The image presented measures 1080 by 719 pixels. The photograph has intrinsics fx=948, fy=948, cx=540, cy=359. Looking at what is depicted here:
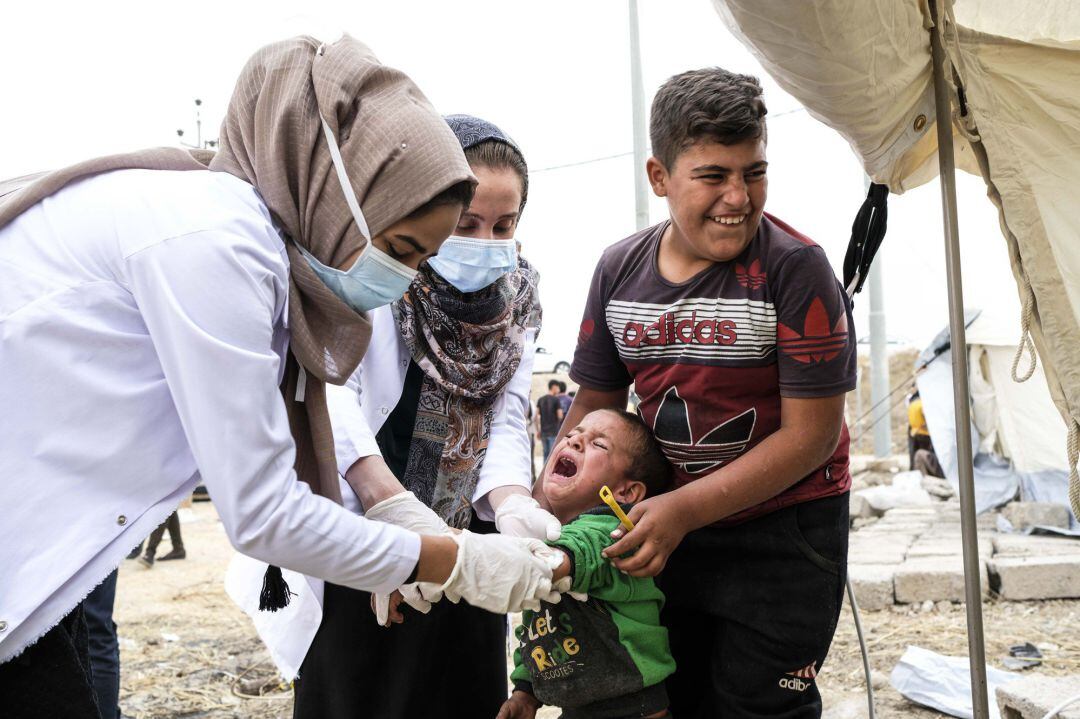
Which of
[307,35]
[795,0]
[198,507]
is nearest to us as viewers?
[795,0]

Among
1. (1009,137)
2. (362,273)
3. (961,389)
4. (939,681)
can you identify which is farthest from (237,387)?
(939,681)

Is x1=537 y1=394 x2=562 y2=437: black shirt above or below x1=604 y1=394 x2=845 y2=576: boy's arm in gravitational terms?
below

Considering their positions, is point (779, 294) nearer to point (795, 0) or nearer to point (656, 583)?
point (795, 0)

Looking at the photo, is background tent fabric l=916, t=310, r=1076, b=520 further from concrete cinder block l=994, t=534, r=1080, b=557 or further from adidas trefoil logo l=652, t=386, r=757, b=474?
adidas trefoil logo l=652, t=386, r=757, b=474

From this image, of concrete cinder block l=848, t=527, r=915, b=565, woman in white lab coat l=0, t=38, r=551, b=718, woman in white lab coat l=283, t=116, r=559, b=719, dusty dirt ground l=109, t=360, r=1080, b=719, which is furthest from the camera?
concrete cinder block l=848, t=527, r=915, b=565

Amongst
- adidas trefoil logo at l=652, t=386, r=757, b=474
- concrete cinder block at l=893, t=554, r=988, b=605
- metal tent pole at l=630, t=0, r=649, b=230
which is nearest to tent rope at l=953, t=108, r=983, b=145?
adidas trefoil logo at l=652, t=386, r=757, b=474

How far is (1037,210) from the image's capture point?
218cm

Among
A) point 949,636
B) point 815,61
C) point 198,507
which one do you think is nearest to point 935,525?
point 949,636


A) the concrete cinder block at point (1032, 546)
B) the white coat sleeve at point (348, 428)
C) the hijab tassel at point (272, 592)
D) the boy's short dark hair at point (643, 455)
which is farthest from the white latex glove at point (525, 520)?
the concrete cinder block at point (1032, 546)

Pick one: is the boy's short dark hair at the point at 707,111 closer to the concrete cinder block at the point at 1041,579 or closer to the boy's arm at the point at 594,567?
the boy's arm at the point at 594,567

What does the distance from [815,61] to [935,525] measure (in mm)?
8695

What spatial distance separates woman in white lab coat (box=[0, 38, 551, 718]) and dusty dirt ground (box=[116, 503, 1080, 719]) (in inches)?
131

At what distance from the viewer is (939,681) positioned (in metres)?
4.41

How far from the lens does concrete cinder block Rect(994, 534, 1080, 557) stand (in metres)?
7.76
